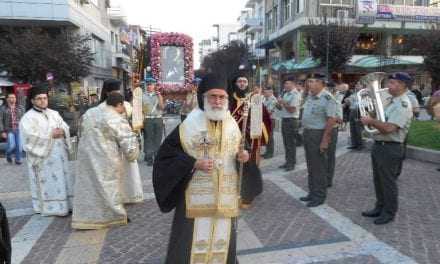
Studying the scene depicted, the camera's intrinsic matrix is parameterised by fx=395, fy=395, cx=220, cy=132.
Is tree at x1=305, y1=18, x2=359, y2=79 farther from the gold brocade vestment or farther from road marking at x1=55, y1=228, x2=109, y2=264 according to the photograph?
the gold brocade vestment

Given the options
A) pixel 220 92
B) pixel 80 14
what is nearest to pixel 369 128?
pixel 220 92

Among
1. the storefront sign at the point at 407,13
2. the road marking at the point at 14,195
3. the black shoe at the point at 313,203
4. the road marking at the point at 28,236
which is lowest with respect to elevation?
the road marking at the point at 28,236

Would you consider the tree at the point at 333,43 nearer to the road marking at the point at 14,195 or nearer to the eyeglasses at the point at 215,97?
the road marking at the point at 14,195

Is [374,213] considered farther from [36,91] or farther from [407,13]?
[407,13]

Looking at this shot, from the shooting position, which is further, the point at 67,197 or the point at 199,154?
the point at 67,197

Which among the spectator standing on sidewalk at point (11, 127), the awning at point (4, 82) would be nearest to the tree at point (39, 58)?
the awning at point (4, 82)

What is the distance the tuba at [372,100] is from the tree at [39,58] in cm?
1952

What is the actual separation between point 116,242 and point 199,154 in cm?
225

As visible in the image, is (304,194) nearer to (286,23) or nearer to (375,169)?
(375,169)

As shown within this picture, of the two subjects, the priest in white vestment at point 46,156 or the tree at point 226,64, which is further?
the priest in white vestment at point 46,156

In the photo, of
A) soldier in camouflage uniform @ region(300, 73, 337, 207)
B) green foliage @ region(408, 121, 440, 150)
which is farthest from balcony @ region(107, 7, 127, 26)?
soldier in camouflage uniform @ region(300, 73, 337, 207)

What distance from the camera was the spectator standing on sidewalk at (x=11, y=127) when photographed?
1002 centimetres

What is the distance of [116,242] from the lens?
4734 millimetres

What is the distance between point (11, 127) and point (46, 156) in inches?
223
